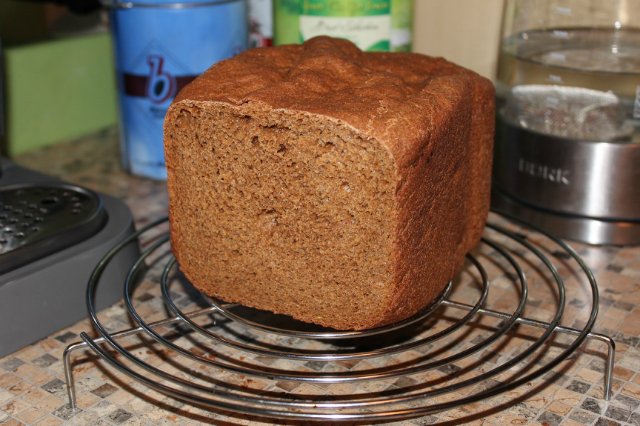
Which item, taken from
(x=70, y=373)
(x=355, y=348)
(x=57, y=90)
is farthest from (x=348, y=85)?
(x=57, y=90)

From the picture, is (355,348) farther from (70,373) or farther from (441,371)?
(70,373)

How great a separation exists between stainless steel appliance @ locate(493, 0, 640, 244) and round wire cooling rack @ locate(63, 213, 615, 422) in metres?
0.09

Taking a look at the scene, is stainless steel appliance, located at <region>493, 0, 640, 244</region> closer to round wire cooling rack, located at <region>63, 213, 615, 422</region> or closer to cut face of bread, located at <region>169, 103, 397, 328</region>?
round wire cooling rack, located at <region>63, 213, 615, 422</region>

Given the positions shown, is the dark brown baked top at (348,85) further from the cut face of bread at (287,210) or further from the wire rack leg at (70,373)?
the wire rack leg at (70,373)

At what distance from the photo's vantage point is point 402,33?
117 centimetres

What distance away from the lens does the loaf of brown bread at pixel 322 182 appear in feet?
2.26

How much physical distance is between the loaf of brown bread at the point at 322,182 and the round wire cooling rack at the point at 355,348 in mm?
41

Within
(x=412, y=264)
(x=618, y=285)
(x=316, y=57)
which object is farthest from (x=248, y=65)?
(x=618, y=285)

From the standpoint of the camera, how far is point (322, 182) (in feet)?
2.32

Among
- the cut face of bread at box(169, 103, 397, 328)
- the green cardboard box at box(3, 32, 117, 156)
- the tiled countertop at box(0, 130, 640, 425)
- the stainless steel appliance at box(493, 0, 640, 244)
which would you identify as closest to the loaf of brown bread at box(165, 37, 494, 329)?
the cut face of bread at box(169, 103, 397, 328)

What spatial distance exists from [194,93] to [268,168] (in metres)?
0.11

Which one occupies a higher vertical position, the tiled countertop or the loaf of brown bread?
the loaf of brown bread

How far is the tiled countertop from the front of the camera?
28.4 inches

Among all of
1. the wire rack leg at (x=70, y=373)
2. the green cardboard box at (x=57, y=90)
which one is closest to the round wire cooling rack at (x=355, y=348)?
the wire rack leg at (x=70, y=373)
